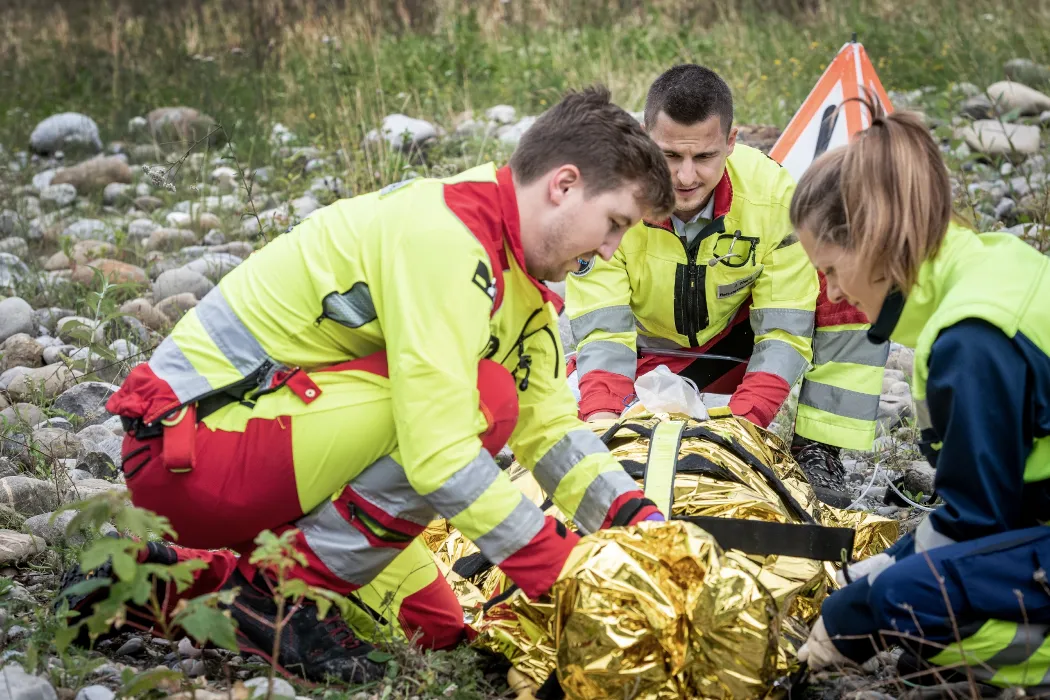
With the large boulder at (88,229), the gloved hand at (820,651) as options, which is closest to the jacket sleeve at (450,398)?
the gloved hand at (820,651)

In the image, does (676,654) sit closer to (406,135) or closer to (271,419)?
(271,419)

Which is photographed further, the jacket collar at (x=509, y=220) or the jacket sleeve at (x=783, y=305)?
the jacket sleeve at (x=783, y=305)

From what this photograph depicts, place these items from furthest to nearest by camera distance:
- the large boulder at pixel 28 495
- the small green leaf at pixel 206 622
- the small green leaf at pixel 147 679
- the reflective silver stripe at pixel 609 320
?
the reflective silver stripe at pixel 609 320 → the large boulder at pixel 28 495 → the small green leaf at pixel 147 679 → the small green leaf at pixel 206 622

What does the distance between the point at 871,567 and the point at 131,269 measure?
14.3ft

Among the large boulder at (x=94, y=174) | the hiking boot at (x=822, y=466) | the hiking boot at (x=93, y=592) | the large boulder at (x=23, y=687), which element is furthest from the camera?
the large boulder at (x=94, y=174)

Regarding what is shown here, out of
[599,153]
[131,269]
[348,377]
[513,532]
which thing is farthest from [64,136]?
[513,532]

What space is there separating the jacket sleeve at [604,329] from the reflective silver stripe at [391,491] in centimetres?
132

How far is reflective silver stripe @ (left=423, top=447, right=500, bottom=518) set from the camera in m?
2.36

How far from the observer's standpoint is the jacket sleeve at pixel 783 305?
12.8 ft

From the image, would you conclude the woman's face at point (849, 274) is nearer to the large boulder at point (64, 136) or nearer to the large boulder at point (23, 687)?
the large boulder at point (23, 687)

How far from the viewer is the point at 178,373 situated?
2.60 m

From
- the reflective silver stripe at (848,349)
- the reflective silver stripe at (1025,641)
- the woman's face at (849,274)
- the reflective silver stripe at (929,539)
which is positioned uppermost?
the woman's face at (849,274)

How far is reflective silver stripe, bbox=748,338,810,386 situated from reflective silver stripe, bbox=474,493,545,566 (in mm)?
1688

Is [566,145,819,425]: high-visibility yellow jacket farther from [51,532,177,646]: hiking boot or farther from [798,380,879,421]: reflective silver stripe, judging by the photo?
[51,532,177,646]: hiking boot
